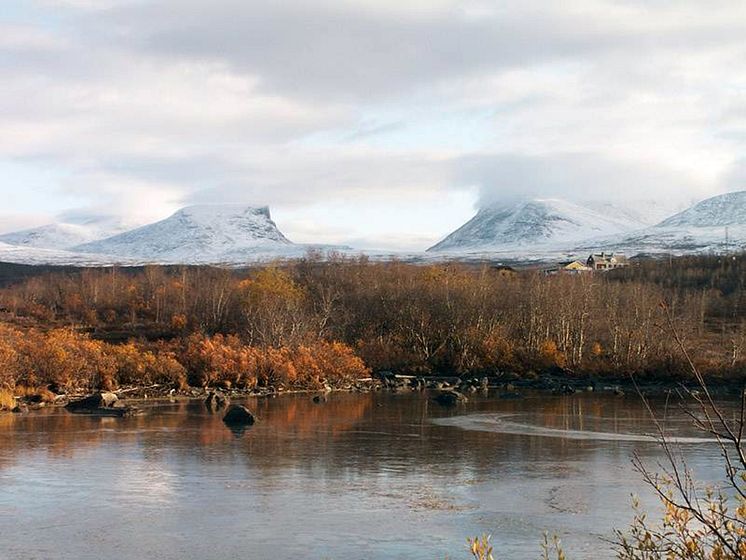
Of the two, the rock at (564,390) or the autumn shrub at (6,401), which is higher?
the autumn shrub at (6,401)

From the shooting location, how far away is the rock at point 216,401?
4662 cm

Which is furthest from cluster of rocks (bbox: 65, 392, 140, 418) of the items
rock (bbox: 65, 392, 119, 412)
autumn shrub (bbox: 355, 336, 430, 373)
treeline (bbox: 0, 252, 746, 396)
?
autumn shrub (bbox: 355, 336, 430, 373)

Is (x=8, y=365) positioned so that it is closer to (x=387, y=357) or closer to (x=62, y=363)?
(x=62, y=363)

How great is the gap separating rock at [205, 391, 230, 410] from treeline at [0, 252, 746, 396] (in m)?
6.21

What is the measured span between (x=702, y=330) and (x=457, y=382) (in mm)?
29105

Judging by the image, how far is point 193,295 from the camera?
8738 cm

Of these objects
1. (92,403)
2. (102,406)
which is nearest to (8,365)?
(92,403)

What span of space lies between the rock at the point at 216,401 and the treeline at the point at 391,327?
20.4 feet

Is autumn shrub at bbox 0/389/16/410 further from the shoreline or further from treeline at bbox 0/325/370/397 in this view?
treeline at bbox 0/325/370/397

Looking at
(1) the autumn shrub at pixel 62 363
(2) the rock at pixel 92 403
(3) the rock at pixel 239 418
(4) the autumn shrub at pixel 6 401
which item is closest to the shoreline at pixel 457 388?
(1) the autumn shrub at pixel 62 363

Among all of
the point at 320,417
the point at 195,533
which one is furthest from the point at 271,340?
the point at 195,533

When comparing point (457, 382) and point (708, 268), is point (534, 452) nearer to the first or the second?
point (457, 382)

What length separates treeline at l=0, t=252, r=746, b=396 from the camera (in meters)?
59.3

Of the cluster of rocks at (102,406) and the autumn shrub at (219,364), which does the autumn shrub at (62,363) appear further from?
the autumn shrub at (219,364)
